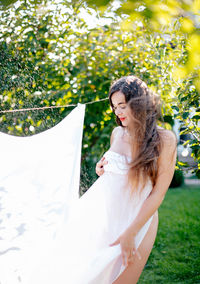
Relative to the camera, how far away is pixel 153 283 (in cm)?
300

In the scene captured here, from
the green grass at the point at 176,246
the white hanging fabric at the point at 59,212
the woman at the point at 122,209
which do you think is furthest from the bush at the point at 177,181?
the woman at the point at 122,209

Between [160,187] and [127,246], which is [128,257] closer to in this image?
[127,246]

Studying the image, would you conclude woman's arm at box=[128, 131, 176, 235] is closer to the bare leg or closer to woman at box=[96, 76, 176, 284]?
woman at box=[96, 76, 176, 284]

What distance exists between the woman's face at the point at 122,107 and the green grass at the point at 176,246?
2.02 meters

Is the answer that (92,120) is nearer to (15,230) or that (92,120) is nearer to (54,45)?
(54,45)

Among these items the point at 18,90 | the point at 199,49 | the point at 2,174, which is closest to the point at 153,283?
the point at 2,174

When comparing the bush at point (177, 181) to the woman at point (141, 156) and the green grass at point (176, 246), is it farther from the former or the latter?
the woman at point (141, 156)

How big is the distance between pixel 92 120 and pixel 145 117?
7.93ft

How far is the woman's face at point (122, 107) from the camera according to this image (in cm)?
155

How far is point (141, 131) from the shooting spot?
4.91ft

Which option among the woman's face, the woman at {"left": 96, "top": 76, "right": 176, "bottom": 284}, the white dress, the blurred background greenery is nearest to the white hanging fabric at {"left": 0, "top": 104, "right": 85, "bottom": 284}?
the white dress

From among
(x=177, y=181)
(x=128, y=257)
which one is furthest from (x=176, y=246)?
(x=177, y=181)

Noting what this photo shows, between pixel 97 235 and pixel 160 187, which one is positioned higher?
pixel 160 187

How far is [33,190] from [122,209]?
2.10 ft
